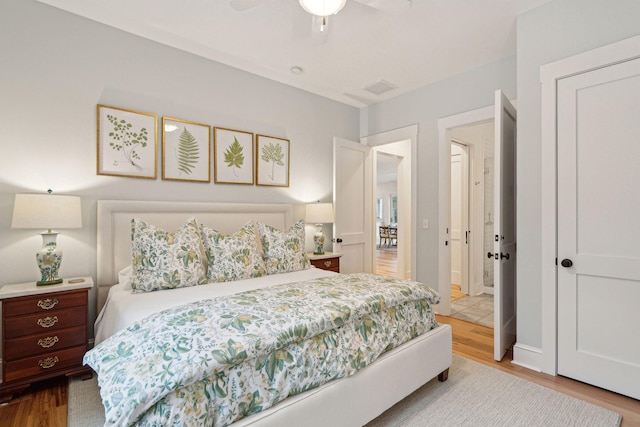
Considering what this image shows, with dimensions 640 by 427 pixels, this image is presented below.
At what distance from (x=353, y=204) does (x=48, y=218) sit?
3133 mm

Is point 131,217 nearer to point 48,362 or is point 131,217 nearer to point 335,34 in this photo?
point 48,362

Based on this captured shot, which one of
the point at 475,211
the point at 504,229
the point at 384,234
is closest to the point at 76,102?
the point at 504,229

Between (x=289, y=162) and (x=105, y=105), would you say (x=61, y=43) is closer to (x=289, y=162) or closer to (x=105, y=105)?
(x=105, y=105)

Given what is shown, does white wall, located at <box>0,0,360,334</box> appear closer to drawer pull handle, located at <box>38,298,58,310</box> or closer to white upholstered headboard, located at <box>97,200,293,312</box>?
white upholstered headboard, located at <box>97,200,293,312</box>

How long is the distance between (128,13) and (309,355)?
9.57 ft

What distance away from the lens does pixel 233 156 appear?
3340mm

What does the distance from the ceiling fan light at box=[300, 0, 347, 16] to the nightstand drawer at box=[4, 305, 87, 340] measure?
8.39 ft

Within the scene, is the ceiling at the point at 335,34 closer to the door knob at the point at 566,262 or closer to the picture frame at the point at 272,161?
the picture frame at the point at 272,161

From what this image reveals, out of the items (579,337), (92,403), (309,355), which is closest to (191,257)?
(92,403)

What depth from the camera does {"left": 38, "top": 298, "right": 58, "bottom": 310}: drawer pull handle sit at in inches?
81.8

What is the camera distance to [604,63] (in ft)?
6.90

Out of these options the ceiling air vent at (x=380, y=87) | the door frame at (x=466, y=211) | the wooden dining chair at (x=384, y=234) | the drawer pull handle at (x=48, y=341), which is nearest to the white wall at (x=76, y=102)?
the drawer pull handle at (x=48, y=341)

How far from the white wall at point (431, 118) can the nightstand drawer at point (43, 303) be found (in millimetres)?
3464

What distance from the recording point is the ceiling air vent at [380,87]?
3770 mm
